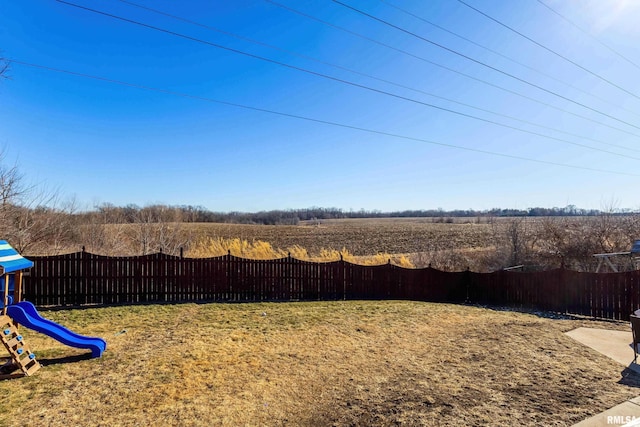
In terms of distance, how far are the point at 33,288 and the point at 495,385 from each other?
408 inches

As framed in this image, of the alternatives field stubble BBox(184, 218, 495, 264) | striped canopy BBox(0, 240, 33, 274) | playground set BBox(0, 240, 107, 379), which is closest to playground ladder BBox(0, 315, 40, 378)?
playground set BBox(0, 240, 107, 379)

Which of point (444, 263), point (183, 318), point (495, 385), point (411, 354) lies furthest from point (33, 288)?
point (444, 263)

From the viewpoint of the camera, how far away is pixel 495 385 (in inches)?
161

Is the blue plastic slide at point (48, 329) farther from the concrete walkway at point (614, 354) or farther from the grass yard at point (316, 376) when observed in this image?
the concrete walkway at point (614, 354)

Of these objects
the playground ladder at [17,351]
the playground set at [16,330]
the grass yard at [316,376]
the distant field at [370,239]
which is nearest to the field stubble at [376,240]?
the distant field at [370,239]

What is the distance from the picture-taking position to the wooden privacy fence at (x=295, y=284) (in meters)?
8.26

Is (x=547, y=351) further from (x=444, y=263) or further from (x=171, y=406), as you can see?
(x=444, y=263)

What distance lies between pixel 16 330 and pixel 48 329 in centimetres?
35

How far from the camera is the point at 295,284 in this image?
404 inches

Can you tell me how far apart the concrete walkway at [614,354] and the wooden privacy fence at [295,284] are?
1.84m

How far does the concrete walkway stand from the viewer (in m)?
3.22

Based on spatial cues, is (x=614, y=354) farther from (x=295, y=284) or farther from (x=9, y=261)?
(x=9, y=261)

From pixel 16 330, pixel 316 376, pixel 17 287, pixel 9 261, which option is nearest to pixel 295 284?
pixel 316 376

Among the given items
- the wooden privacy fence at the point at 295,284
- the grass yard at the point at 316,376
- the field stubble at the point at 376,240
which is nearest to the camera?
the grass yard at the point at 316,376
